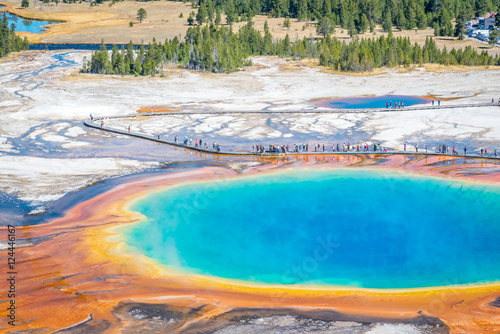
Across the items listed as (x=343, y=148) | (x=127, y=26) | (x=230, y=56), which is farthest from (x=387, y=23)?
(x=343, y=148)

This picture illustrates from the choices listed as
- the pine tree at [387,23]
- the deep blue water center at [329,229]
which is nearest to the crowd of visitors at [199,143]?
the deep blue water center at [329,229]

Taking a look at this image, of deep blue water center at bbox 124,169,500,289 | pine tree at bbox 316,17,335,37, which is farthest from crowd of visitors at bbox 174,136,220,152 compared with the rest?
pine tree at bbox 316,17,335,37

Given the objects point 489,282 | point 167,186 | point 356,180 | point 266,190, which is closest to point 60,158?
point 167,186

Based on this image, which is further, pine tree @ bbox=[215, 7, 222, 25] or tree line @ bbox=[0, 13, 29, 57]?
pine tree @ bbox=[215, 7, 222, 25]

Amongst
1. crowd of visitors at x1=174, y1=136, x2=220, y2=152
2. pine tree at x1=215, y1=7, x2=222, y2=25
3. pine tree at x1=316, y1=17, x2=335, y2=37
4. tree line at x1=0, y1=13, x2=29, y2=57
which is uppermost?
pine tree at x1=215, y1=7, x2=222, y2=25

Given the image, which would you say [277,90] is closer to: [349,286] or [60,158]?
[60,158]

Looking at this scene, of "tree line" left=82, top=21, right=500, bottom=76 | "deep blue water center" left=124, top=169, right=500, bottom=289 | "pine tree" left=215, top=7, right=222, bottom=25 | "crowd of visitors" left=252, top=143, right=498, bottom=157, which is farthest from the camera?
"pine tree" left=215, top=7, right=222, bottom=25

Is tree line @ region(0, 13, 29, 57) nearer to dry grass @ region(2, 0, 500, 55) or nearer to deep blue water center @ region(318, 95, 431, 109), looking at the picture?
dry grass @ region(2, 0, 500, 55)
